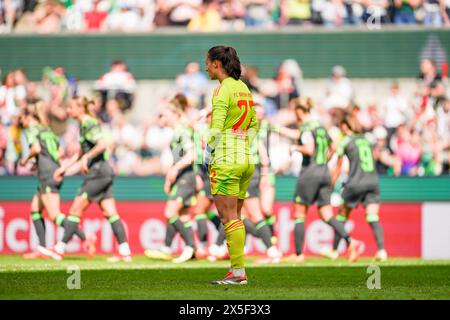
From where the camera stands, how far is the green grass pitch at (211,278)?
10609 mm

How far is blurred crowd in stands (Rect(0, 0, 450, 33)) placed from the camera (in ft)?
77.7

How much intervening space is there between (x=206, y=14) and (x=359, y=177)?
7.16 meters

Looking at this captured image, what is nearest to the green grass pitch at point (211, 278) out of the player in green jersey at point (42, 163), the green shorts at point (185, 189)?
the player in green jersey at point (42, 163)

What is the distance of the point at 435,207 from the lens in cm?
1984

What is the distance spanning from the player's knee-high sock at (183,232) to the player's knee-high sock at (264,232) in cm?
106

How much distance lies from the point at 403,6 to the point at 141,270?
37.0 feet

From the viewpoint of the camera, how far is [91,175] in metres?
17.5

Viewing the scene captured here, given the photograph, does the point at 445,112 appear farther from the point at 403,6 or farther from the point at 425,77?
the point at 403,6

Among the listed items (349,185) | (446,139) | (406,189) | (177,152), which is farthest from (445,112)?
(177,152)

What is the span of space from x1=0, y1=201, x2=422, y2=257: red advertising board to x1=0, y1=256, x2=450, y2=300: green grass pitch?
237cm

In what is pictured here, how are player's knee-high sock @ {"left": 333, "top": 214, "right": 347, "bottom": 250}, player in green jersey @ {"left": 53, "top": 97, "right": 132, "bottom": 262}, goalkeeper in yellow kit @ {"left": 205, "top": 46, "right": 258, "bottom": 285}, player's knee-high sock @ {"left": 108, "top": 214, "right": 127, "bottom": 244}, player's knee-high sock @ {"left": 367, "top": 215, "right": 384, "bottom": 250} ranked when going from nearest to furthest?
1. goalkeeper in yellow kit @ {"left": 205, "top": 46, "right": 258, "bottom": 285}
2. player in green jersey @ {"left": 53, "top": 97, "right": 132, "bottom": 262}
3. player's knee-high sock @ {"left": 108, "top": 214, "right": 127, "bottom": 244}
4. player's knee-high sock @ {"left": 333, "top": 214, "right": 347, "bottom": 250}
5. player's knee-high sock @ {"left": 367, "top": 215, "right": 384, "bottom": 250}

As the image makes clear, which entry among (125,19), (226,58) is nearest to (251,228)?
(226,58)

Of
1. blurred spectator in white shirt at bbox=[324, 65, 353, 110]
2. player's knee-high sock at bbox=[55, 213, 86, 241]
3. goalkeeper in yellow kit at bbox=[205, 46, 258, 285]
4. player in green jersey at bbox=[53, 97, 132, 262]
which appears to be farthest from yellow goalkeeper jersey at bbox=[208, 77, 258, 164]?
blurred spectator in white shirt at bbox=[324, 65, 353, 110]

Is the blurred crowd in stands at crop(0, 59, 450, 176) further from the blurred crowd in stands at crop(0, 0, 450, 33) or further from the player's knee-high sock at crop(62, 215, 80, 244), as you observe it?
the player's knee-high sock at crop(62, 215, 80, 244)
